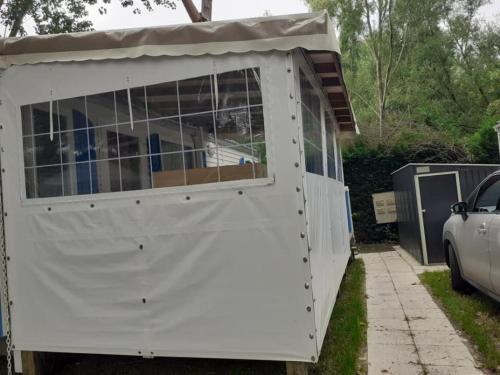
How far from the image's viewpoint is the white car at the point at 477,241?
181 inches

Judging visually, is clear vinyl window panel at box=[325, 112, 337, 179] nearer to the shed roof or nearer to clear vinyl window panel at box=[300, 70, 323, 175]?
clear vinyl window panel at box=[300, 70, 323, 175]

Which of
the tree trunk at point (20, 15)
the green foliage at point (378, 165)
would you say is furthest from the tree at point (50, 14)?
the green foliage at point (378, 165)

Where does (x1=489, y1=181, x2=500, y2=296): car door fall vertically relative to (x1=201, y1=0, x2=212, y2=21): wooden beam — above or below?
below

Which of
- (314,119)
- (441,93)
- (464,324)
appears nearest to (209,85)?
(314,119)

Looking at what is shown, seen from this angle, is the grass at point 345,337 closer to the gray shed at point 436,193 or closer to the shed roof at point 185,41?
the gray shed at point 436,193

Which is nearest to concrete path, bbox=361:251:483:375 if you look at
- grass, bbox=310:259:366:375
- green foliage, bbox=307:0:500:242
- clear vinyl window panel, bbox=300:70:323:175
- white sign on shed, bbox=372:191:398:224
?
grass, bbox=310:259:366:375

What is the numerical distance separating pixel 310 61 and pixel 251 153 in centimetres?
135

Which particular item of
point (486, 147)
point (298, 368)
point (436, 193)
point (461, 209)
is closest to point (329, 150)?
point (461, 209)

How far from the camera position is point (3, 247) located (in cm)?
409

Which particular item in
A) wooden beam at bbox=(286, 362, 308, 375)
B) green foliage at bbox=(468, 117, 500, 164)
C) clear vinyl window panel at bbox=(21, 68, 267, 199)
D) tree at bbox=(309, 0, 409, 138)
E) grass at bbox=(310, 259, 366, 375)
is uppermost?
tree at bbox=(309, 0, 409, 138)

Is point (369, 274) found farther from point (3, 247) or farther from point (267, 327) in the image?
point (3, 247)

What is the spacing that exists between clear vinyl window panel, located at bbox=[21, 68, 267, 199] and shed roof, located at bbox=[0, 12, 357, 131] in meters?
0.24

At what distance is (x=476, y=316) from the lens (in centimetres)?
526

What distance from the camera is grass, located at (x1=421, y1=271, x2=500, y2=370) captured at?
13.8 ft
